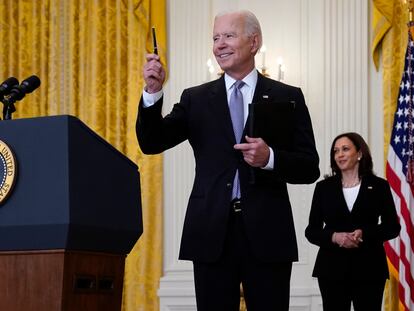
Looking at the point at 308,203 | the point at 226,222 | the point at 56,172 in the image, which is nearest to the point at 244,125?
the point at 226,222

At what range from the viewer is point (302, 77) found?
7.92m

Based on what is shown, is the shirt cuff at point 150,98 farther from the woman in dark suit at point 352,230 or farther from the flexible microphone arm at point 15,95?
the woman in dark suit at point 352,230

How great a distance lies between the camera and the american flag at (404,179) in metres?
7.05

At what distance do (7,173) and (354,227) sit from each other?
11.9 ft

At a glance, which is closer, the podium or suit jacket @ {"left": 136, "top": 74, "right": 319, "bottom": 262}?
the podium

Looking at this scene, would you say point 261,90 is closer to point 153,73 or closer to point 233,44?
point 233,44

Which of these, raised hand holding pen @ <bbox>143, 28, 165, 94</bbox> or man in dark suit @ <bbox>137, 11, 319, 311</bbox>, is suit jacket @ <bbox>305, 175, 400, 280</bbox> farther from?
raised hand holding pen @ <bbox>143, 28, 165, 94</bbox>

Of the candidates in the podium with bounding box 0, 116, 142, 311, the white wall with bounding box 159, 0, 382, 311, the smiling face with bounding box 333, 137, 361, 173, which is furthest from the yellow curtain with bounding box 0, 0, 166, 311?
the podium with bounding box 0, 116, 142, 311

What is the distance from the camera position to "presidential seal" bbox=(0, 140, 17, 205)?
112 inches

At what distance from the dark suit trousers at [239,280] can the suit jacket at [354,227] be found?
106 inches

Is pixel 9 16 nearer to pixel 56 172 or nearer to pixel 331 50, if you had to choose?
pixel 331 50

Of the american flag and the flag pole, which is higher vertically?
the flag pole

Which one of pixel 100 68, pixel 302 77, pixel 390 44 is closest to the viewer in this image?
pixel 390 44

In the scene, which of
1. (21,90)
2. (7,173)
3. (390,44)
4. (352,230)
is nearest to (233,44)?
(21,90)
